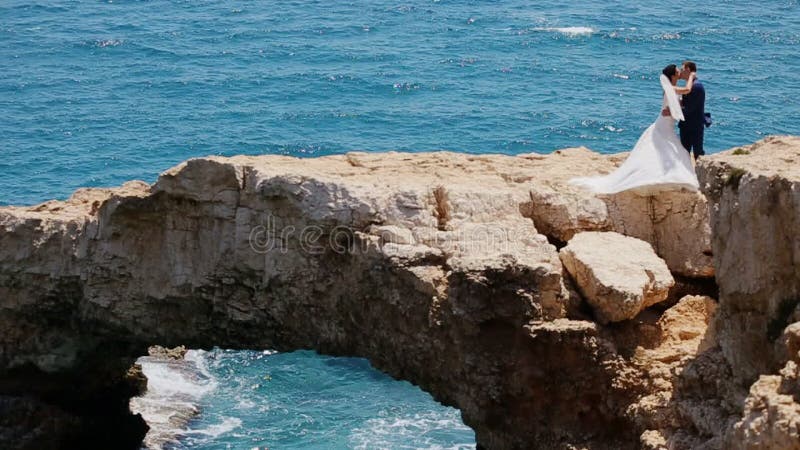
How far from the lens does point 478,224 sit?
23.1 meters

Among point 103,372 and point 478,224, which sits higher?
point 478,224

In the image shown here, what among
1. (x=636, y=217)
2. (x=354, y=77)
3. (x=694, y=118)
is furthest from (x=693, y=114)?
(x=354, y=77)

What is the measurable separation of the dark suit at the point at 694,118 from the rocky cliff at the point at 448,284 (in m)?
1.58

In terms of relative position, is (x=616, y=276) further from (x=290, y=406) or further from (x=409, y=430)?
(x=290, y=406)

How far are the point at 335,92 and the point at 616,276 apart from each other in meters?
36.2

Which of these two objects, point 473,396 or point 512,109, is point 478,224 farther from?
point 512,109

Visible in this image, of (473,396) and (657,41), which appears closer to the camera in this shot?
(473,396)

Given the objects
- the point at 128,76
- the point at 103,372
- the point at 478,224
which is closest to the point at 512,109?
the point at 128,76

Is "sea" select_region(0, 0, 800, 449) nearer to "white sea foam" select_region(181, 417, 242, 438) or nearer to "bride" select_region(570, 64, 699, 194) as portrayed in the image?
"white sea foam" select_region(181, 417, 242, 438)

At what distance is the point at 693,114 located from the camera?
24250mm

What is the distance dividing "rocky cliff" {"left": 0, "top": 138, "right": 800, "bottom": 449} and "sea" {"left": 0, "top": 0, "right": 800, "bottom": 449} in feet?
30.3

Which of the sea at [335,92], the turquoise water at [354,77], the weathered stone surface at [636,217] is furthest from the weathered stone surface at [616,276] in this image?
the turquoise water at [354,77]

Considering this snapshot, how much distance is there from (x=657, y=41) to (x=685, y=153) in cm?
3819

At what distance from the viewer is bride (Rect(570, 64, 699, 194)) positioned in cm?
2342
